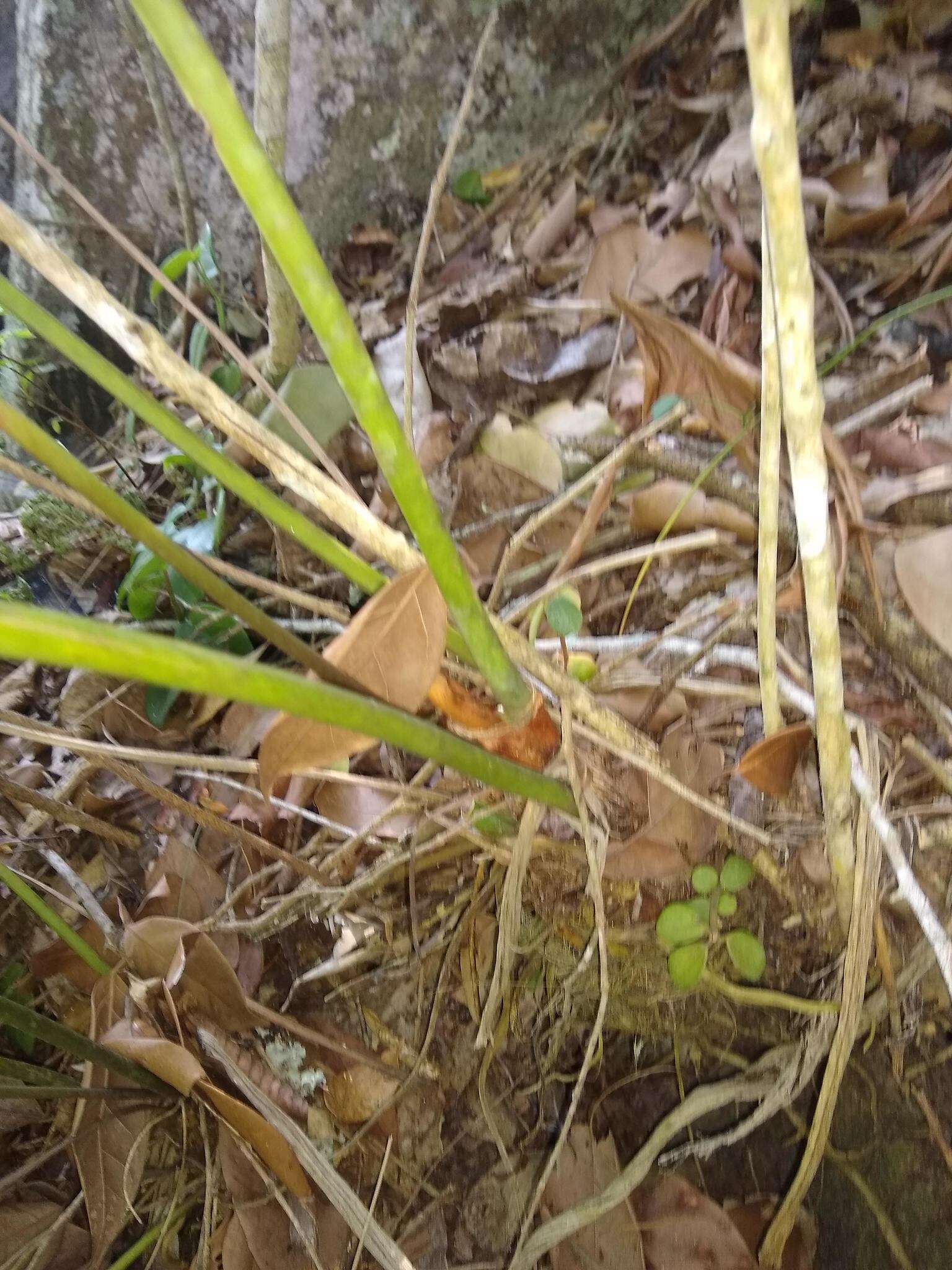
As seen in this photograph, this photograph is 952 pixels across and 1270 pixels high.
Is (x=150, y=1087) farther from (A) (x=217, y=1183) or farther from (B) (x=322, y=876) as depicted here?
(B) (x=322, y=876)

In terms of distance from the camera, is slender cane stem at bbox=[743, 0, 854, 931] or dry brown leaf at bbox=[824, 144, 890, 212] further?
dry brown leaf at bbox=[824, 144, 890, 212]

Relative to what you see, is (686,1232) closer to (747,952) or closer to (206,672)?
(747,952)

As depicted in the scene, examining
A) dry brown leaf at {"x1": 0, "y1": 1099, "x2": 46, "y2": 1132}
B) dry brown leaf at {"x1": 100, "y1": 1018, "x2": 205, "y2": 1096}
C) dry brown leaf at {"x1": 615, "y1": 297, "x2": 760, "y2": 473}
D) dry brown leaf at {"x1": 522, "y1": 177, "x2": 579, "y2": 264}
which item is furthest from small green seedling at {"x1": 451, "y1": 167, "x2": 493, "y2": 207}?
dry brown leaf at {"x1": 0, "y1": 1099, "x2": 46, "y2": 1132}

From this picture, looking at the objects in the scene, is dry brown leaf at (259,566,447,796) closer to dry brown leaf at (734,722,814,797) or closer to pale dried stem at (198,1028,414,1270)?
dry brown leaf at (734,722,814,797)

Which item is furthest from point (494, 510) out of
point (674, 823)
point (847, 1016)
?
point (847, 1016)

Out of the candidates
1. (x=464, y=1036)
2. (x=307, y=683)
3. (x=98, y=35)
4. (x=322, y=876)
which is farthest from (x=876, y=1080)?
(x=98, y=35)

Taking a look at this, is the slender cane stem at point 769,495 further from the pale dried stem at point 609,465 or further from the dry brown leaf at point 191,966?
the dry brown leaf at point 191,966

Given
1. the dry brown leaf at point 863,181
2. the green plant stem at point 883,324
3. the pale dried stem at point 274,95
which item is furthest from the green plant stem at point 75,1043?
the dry brown leaf at point 863,181
